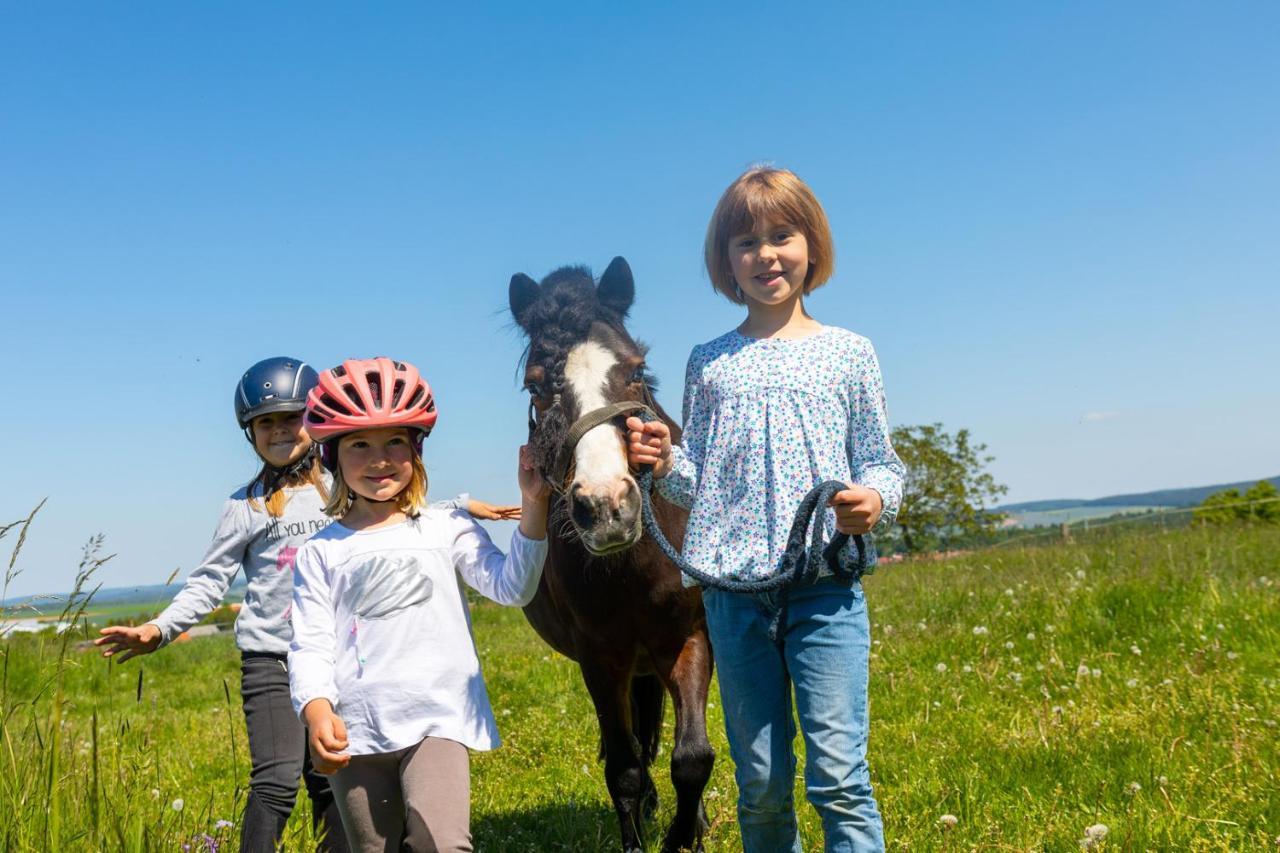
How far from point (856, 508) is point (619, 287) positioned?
1911 mm

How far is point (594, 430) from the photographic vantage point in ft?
10.7

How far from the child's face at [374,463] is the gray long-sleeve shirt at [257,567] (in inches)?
43.5

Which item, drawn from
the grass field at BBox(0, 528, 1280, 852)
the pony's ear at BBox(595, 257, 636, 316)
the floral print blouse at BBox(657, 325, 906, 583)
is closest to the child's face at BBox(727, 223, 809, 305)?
the floral print blouse at BBox(657, 325, 906, 583)

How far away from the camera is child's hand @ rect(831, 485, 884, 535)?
2.70 meters

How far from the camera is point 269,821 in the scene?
144 inches

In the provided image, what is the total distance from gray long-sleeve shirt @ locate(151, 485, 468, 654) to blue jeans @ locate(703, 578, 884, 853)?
1.92 meters

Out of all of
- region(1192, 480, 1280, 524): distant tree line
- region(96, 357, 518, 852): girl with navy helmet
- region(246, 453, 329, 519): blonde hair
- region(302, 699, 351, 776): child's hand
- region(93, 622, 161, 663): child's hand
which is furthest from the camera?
region(1192, 480, 1280, 524): distant tree line

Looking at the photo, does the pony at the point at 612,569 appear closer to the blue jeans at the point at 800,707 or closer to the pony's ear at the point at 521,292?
the pony's ear at the point at 521,292

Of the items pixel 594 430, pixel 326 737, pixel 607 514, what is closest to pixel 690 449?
pixel 594 430

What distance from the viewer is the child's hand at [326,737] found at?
249 centimetres

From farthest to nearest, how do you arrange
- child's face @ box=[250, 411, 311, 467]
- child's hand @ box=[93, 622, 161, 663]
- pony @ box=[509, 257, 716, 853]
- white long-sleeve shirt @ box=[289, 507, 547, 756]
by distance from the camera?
child's face @ box=[250, 411, 311, 467], pony @ box=[509, 257, 716, 853], child's hand @ box=[93, 622, 161, 663], white long-sleeve shirt @ box=[289, 507, 547, 756]

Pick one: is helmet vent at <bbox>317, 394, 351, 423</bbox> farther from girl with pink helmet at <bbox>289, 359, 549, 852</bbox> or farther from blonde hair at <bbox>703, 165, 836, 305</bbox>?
blonde hair at <bbox>703, 165, 836, 305</bbox>

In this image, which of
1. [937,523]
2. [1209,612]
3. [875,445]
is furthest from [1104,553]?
[937,523]

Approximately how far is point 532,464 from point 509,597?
40 centimetres
